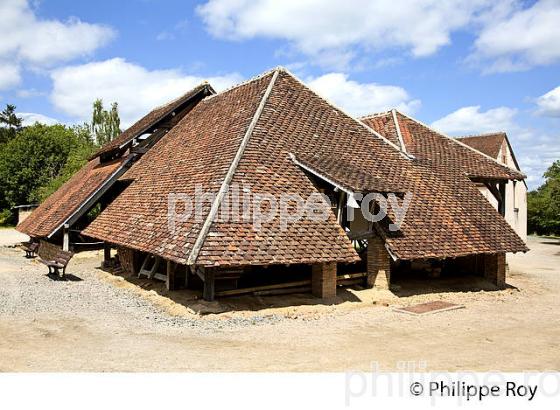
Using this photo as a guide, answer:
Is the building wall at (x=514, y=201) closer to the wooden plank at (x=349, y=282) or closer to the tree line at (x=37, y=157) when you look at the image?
the wooden plank at (x=349, y=282)

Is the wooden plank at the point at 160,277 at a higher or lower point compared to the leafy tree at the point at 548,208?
lower

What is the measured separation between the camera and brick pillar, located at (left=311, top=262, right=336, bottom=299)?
1305cm

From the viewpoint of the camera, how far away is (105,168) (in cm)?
2245

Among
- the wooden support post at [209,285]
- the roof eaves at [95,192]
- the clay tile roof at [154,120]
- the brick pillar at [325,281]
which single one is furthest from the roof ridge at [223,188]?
the roof eaves at [95,192]

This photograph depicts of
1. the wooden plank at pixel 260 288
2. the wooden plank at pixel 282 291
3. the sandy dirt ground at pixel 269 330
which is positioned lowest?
the sandy dirt ground at pixel 269 330

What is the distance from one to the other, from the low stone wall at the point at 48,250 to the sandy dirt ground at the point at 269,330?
190 cm

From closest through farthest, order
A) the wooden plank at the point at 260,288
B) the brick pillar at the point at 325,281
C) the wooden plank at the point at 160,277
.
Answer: the wooden plank at the point at 260,288 < the brick pillar at the point at 325,281 < the wooden plank at the point at 160,277

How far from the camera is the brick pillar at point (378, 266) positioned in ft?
46.6

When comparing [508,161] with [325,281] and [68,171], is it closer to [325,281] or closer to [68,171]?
[325,281]

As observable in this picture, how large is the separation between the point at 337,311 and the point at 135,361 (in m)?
5.50

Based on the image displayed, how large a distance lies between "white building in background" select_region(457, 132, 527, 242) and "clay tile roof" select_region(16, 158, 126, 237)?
78.8 feet

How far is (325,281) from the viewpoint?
13.1 m

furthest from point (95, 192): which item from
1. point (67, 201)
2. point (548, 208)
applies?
point (548, 208)
